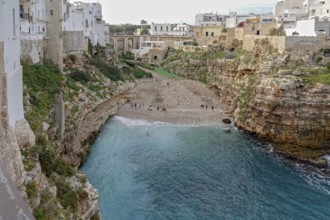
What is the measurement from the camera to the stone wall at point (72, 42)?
47.9 meters

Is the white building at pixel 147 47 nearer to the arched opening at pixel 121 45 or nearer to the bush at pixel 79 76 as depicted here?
the arched opening at pixel 121 45

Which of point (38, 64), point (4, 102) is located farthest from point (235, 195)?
point (38, 64)

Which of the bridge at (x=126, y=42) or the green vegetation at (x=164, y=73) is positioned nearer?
the green vegetation at (x=164, y=73)

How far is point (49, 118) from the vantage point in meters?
27.8

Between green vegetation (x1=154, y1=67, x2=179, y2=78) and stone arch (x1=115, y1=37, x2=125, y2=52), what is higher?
stone arch (x1=115, y1=37, x2=125, y2=52)

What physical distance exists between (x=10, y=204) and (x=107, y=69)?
180 feet

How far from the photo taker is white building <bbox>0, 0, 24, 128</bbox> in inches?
593

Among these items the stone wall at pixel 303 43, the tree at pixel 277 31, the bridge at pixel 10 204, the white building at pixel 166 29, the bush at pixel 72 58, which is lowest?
the bridge at pixel 10 204

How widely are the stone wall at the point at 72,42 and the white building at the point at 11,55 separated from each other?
3025cm

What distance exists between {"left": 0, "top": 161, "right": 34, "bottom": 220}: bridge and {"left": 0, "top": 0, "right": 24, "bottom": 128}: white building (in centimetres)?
887

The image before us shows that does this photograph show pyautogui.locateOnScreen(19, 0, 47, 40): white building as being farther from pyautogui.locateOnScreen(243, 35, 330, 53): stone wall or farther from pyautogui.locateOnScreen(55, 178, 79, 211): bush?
pyautogui.locateOnScreen(243, 35, 330, 53): stone wall

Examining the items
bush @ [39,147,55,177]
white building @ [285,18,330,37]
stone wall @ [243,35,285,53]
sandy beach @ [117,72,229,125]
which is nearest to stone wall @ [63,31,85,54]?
sandy beach @ [117,72,229,125]

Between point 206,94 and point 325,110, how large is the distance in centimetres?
2675

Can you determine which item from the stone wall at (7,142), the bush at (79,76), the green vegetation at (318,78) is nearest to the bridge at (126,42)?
the bush at (79,76)
